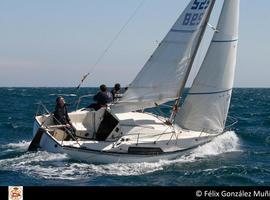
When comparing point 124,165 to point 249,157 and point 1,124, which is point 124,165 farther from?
point 1,124

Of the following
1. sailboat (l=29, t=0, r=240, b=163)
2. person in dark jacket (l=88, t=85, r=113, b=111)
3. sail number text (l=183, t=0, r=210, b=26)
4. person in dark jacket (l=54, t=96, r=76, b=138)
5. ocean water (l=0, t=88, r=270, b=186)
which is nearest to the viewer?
ocean water (l=0, t=88, r=270, b=186)

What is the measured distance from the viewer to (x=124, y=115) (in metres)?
16.6

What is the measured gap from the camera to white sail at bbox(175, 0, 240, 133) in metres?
16.7

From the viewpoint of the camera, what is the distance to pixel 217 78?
16.7 m

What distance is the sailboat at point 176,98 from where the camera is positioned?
50.8 feet

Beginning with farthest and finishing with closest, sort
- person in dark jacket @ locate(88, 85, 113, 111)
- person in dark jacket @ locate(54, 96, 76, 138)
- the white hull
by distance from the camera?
person in dark jacket @ locate(88, 85, 113, 111), person in dark jacket @ locate(54, 96, 76, 138), the white hull

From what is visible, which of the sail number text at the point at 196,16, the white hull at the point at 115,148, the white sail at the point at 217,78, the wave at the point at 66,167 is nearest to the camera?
the wave at the point at 66,167

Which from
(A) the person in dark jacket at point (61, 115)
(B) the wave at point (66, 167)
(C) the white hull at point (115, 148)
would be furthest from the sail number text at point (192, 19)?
(A) the person in dark jacket at point (61, 115)

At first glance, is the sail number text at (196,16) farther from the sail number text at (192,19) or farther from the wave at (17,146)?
the wave at (17,146)

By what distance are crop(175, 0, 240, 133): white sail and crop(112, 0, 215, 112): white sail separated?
0.75 m

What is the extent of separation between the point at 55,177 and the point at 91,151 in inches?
77.1
